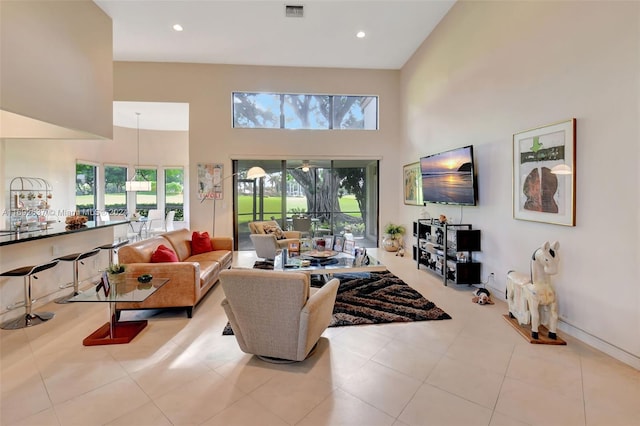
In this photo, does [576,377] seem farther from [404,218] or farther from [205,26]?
[205,26]

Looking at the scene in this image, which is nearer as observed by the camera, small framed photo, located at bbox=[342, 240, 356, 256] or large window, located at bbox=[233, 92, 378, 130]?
small framed photo, located at bbox=[342, 240, 356, 256]

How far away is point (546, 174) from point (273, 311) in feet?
10.7

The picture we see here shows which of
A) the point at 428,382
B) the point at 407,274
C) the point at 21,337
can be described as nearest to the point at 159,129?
the point at 21,337

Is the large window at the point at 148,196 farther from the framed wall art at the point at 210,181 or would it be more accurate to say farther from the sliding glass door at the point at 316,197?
the sliding glass door at the point at 316,197

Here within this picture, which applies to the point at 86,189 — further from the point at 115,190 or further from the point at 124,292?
the point at 124,292

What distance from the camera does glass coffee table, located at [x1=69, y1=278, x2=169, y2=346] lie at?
9.30 feet

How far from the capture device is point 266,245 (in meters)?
6.20

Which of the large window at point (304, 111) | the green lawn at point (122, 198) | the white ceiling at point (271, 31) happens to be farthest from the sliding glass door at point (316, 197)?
the green lawn at point (122, 198)

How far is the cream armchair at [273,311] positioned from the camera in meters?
2.35

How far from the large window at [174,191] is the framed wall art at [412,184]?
24.5 feet

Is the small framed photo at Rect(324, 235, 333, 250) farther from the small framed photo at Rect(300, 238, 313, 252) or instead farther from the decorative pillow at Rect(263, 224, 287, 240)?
the decorative pillow at Rect(263, 224, 287, 240)

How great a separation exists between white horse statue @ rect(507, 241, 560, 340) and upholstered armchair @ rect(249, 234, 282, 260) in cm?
414

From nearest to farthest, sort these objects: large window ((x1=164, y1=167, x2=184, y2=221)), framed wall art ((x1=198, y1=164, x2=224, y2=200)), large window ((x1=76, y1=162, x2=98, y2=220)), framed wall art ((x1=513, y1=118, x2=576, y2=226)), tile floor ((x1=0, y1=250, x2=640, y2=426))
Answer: tile floor ((x1=0, y1=250, x2=640, y2=426)), framed wall art ((x1=513, y1=118, x2=576, y2=226)), framed wall art ((x1=198, y1=164, x2=224, y2=200)), large window ((x1=76, y1=162, x2=98, y2=220)), large window ((x1=164, y1=167, x2=184, y2=221))

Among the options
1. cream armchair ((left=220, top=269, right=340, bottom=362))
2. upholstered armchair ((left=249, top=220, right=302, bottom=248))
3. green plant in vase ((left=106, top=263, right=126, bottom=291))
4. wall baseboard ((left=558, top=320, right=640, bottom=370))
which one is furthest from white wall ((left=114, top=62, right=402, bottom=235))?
cream armchair ((left=220, top=269, right=340, bottom=362))
